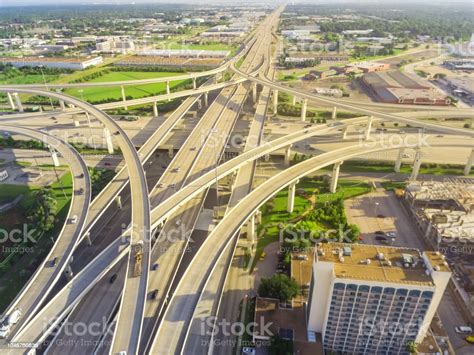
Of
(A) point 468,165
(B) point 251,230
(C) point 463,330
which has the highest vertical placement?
(A) point 468,165

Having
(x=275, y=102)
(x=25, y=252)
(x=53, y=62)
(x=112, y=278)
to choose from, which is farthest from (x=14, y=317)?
(x=53, y=62)

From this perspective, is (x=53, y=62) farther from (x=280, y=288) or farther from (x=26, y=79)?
(x=280, y=288)

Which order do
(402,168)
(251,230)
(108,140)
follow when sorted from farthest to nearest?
(108,140) < (402,168) < (251,230)

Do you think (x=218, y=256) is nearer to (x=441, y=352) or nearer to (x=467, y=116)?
(x=441, y=352)

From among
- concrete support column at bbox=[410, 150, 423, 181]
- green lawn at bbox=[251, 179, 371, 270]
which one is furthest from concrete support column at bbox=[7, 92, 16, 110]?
concrete support column at bbox=[410, 150, 423, 181]

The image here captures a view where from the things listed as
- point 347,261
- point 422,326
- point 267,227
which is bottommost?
point 267,227

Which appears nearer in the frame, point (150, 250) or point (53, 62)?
point (150, 250)

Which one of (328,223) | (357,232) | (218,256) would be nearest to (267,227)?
(328,223)
